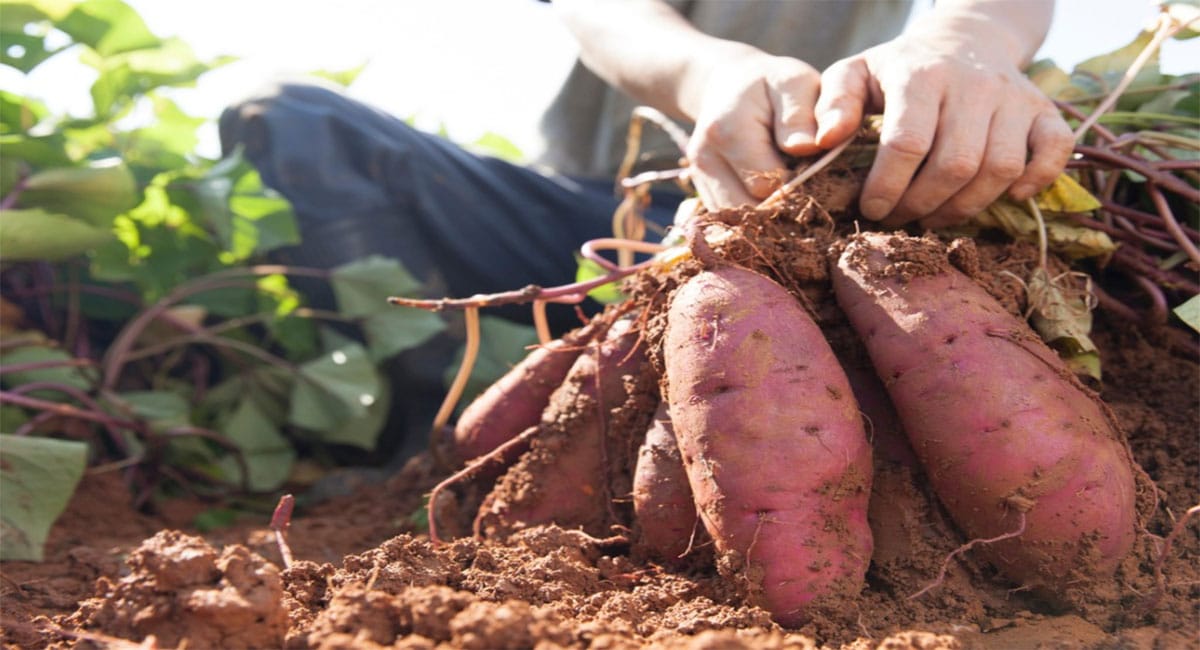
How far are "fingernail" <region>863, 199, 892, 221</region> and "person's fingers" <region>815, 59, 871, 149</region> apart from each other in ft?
0.33

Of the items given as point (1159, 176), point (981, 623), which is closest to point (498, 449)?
point (981, 623)

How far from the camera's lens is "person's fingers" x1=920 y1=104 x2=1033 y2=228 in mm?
1284

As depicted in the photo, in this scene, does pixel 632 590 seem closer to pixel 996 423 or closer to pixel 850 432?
pixel 850 432

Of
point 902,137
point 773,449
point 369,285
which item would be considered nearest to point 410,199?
point 369,285

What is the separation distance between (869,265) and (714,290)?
0.70ft

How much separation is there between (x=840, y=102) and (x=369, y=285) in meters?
1.53

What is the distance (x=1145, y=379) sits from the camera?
4.77 ft

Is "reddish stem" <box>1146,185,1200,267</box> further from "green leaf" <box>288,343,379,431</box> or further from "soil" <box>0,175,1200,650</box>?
"green leaf" <box>288,343,379,431</box>

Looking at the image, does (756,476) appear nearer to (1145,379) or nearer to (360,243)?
(1145,379)

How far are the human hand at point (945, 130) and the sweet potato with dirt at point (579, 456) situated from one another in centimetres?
42

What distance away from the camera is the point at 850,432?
1.15m

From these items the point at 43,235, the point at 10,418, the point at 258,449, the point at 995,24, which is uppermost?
the point at 995,24

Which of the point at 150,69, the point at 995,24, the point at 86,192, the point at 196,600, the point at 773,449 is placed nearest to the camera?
the point at 196,600

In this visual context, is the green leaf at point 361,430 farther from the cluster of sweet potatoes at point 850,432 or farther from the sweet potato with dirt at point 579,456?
the cluster of sweet potatoes at point 850,432
